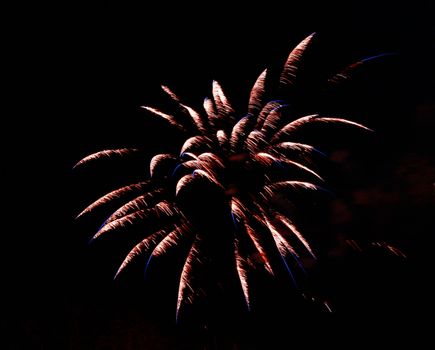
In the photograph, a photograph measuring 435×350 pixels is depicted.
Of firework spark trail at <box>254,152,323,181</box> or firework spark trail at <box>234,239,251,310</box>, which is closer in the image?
firework spark trail at <box>254,152,323,181</box>

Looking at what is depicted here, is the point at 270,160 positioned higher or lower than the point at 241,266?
higher

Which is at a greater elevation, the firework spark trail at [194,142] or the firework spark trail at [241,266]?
the firework spark trail at [194,142]

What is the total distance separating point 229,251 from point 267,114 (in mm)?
6095

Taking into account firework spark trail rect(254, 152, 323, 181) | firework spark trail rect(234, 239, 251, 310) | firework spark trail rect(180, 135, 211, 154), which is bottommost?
firework spark trail rect(234, 239, 251, 310)

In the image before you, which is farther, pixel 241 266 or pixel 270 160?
pixel 241 266

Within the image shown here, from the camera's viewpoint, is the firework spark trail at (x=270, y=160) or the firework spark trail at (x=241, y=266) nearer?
the firework spark trail at (x=270, y=160)

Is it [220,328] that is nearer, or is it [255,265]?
[255,265]

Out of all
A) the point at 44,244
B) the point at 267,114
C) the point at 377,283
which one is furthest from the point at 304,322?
the point at 44,244

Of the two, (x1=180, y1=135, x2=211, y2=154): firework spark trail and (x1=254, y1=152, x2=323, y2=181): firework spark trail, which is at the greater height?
(x1=180, y1=135, x2=211, y2=154): firework spark trail

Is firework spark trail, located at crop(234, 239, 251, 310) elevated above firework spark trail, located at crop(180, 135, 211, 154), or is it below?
below

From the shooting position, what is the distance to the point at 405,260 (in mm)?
16234

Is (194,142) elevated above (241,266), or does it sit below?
above

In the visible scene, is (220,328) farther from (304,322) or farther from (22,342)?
(22,342)

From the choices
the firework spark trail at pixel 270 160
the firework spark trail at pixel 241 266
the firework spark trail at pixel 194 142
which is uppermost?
the firework spark trail at pixel 194 142
